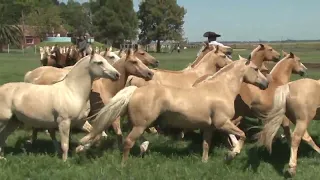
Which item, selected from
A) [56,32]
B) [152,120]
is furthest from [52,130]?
[56,32]

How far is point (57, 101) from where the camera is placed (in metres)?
7.97

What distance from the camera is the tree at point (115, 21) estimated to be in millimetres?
84625

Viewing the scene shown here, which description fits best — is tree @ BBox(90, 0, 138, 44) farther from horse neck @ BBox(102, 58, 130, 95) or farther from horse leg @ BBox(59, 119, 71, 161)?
horse leg @ BBox(59, 119, 71, 161)

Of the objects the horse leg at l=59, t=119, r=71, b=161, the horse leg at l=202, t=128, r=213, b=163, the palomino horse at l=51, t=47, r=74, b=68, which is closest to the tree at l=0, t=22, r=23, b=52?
the palomino horse at l=51, t=47, r=74, b=68

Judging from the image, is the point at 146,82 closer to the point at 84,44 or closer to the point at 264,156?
the point at 264,156

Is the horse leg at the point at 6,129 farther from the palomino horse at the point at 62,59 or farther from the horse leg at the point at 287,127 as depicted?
the palomino horse at the point at 62,59

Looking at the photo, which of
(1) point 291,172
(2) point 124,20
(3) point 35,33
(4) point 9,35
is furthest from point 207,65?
(3) point 35,33

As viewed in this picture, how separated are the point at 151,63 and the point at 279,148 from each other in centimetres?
386

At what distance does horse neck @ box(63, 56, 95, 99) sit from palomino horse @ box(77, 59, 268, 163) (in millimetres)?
565

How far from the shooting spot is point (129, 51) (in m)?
9.68

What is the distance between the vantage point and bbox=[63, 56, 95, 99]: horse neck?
8.22 meters

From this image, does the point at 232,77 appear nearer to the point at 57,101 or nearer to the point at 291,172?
the point at 291,172

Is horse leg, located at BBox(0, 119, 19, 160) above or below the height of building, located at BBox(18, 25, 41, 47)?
above

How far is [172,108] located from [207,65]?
3.17 metres
